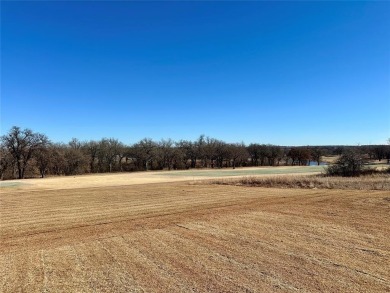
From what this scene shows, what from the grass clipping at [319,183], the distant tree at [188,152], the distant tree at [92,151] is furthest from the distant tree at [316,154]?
the grass clipping at [319,183]

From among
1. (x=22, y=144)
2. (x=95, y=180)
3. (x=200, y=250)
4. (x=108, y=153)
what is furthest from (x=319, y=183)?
(x=108, y=153)

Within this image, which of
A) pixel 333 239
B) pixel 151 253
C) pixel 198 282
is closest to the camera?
pixel 198 282

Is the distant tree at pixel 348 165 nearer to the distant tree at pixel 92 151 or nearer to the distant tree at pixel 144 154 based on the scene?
the distant tree at pixel 144 154

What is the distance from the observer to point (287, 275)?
7332 millimetres

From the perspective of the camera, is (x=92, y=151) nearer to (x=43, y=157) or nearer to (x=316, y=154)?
(x=43, y=157)

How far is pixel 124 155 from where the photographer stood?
91.6 m

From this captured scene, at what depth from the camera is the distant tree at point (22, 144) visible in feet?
200

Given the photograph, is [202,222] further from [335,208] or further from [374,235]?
[335,208]

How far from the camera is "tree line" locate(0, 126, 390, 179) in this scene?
206ft

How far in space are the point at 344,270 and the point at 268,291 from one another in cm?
227

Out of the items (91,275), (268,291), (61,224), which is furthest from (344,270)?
(61,224)

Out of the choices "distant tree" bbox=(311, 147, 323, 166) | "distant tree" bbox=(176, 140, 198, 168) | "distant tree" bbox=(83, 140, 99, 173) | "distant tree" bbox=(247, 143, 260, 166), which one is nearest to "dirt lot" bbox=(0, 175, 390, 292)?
"distant tree" bbox=(83, 140, 99, 173)

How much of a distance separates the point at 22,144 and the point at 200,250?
6165cm

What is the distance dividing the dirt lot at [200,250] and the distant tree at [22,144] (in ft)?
167
